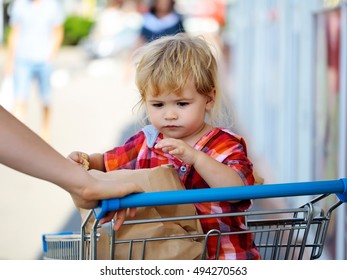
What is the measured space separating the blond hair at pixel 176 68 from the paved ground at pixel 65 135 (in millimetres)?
3738

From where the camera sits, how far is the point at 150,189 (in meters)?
3.12

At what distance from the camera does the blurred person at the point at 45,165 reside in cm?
265

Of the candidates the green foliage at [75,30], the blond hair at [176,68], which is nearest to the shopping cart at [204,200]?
the blond hair at [176,68]

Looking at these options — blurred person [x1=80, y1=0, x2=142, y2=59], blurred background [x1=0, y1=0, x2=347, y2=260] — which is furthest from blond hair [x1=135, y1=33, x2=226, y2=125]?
blurred person [x1=80, y1=0, x2=142, y2=59]

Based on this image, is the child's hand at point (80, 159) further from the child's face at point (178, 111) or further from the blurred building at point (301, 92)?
the blurred building at point (301, 92)

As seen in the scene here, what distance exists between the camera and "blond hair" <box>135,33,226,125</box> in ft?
10.9

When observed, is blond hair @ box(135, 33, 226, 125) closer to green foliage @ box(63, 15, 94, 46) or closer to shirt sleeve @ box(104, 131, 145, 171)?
shirt sleeve @ box(104, 131, 145, 171)

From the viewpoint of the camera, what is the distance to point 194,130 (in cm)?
346

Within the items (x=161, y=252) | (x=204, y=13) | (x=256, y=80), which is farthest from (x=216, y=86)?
(x=204, y=13)

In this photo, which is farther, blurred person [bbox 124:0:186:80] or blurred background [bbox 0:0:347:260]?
blurred person [bbox 124:0:186:80]

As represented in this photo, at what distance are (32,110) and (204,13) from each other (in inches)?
613

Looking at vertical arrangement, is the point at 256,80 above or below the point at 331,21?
below

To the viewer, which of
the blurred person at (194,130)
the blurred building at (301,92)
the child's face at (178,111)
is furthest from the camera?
the blurred building at (301,92)
